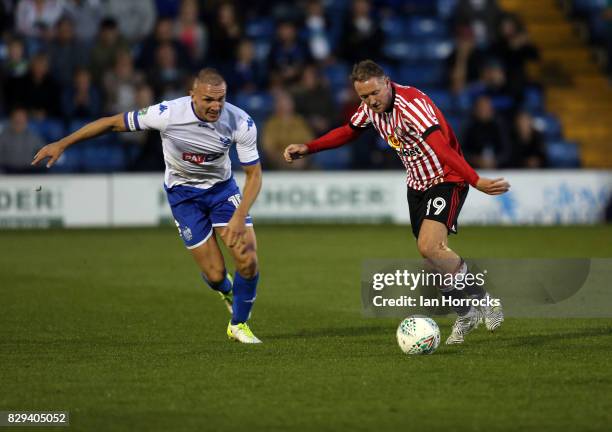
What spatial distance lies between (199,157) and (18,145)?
10.8m

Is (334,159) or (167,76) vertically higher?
(167,76)

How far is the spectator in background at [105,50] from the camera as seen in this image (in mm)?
20578

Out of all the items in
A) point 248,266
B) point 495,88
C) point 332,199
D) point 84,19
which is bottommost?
point 332,199

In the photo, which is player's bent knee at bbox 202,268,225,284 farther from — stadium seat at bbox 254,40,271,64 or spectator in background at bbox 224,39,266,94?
stadium seat at bbox 254,40,271,64

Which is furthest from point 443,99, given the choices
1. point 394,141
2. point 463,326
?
point 463,326

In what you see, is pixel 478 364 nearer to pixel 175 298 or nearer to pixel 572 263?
pixel 175 298

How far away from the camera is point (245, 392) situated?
6832 mm

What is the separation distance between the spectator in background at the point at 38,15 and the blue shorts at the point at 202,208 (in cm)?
1288

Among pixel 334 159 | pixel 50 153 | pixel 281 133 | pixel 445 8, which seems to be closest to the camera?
pixel 50 153

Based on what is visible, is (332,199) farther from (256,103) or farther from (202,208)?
(202,208)

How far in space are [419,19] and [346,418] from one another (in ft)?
58.3

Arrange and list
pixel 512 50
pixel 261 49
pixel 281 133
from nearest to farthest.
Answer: pixel 281 133, pixel 512 50, pixel 261 49

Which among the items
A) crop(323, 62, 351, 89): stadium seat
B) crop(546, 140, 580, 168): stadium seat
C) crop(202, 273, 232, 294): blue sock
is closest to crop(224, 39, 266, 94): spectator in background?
crop(323, 62, 351, 89): stadium seat

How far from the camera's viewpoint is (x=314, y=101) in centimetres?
2034
